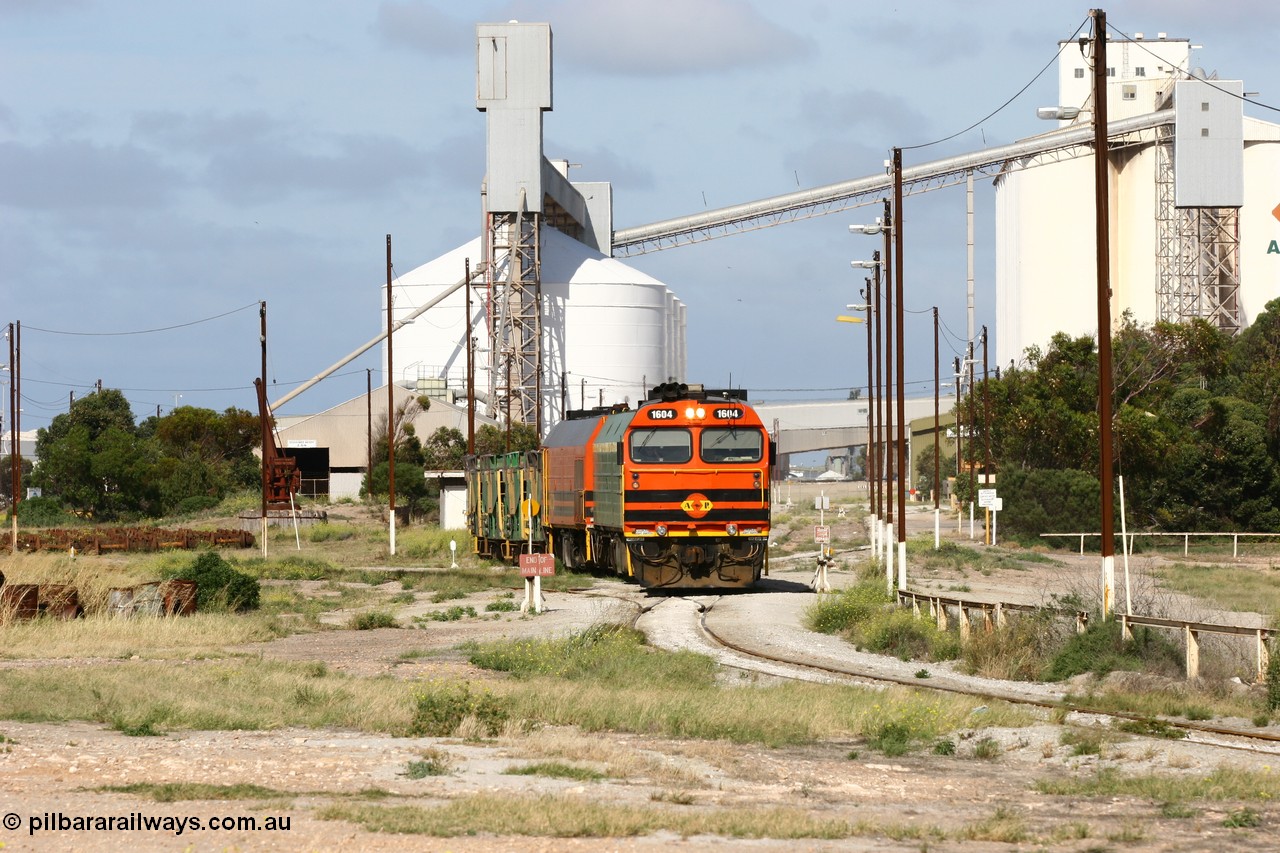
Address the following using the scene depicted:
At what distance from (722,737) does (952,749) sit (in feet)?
7.66

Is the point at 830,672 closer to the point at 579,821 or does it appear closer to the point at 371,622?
the point at 371,622

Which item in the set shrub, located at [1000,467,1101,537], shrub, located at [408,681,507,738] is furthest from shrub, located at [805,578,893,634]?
shrub, located at [1000,467,1101,537]

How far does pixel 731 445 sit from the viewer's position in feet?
118

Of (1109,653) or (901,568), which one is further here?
(901,568)

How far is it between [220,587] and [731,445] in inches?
449

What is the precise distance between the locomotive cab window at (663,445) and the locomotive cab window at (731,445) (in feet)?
1.14

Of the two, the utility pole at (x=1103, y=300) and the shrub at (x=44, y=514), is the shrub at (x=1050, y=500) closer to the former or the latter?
the utility pole at (x=1103, y=300)

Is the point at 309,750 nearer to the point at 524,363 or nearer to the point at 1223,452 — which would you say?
the point at 1223,452

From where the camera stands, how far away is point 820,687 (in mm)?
20391

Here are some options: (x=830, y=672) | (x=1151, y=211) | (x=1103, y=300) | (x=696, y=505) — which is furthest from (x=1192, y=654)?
(x=1151, y=211)

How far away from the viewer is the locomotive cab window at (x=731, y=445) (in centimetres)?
3594

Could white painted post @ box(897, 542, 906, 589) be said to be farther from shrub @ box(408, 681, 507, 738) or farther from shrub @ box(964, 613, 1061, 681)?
shrub @ box(408, 681, 507, 738)

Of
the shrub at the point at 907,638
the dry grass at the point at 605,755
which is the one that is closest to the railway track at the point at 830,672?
the shrub at the point at 907,638

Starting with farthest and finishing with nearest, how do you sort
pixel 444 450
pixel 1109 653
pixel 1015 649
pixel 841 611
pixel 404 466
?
pixel 444 450
pixel 404 466
pixel 841 611
pixel 1015 649
pixel 1109 653
